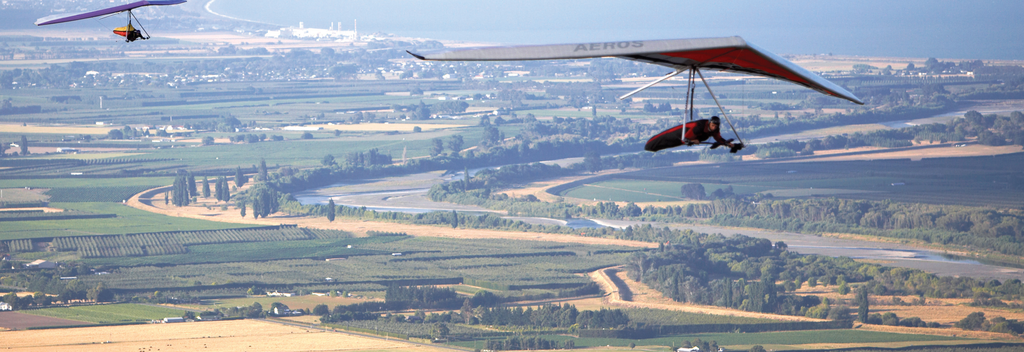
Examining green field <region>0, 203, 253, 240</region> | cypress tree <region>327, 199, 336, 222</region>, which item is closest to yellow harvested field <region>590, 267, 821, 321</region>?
cypress tree <region>327, 199, 336, 222</region>

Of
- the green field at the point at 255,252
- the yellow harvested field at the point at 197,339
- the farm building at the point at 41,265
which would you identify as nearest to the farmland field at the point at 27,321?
the yellow harvested field at the point at 197,339

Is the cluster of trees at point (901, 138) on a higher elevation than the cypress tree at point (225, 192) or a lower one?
higher

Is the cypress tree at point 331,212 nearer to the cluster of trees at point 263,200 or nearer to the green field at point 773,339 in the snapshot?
the cluster of trees at point 263,200

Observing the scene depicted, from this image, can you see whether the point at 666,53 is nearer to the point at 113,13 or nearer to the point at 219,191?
the point at 113,13

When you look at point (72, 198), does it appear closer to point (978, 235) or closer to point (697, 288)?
point (697, 288)

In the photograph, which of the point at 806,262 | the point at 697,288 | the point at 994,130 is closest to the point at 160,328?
the point at 697,288

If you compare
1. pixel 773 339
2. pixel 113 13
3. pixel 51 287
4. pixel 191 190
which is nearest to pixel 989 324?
pixel 773 339

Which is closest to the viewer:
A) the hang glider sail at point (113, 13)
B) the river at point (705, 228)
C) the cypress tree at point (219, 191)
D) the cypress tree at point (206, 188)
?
the hang glider sail at point (113, 13)
